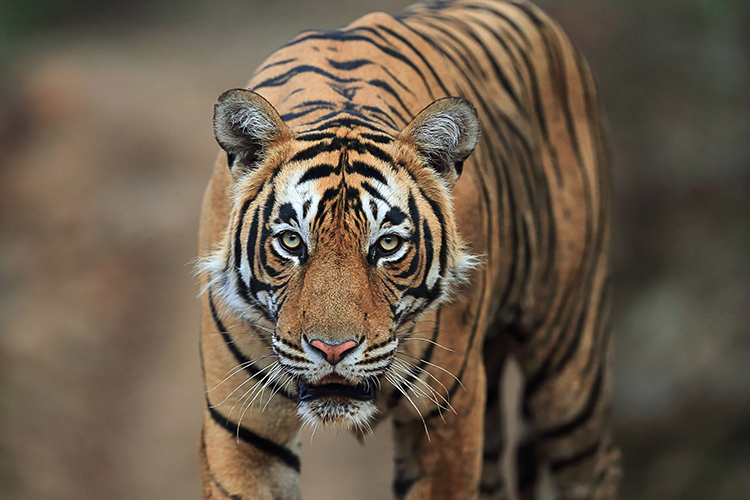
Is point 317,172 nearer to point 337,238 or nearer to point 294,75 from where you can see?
point 337,238

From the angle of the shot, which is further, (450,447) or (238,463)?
(450,447)

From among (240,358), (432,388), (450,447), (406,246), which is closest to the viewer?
(406,246)

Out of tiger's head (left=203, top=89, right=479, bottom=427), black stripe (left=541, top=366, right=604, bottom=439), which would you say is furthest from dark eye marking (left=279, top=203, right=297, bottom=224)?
black stripe (left=541, top=366, right=604, bottom=439)

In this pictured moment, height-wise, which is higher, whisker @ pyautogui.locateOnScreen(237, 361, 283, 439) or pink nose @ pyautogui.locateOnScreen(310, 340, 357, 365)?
pink nose @ pyautogui.locateOnScreen(310, 340, 357, 365)

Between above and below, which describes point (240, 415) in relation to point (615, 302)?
above

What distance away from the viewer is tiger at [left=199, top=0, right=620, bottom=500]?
1.52 meters

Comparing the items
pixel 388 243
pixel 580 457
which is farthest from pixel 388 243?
pixel 580 457

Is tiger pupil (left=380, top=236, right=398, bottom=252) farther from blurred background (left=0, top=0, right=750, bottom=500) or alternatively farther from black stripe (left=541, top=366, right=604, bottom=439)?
blurred background (left=0, top=0, right=750, bottom=500)

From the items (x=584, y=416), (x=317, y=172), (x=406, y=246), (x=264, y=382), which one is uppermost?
(x=317, y=172)

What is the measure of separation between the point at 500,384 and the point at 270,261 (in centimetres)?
169

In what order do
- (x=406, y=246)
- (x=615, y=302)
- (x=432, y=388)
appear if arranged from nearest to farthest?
(x=406, y=246)
(x=432, y=388)
(x=615, y=302)

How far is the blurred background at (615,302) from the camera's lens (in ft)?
15.2

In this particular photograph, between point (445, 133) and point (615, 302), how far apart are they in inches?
141

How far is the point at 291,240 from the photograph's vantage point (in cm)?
152
